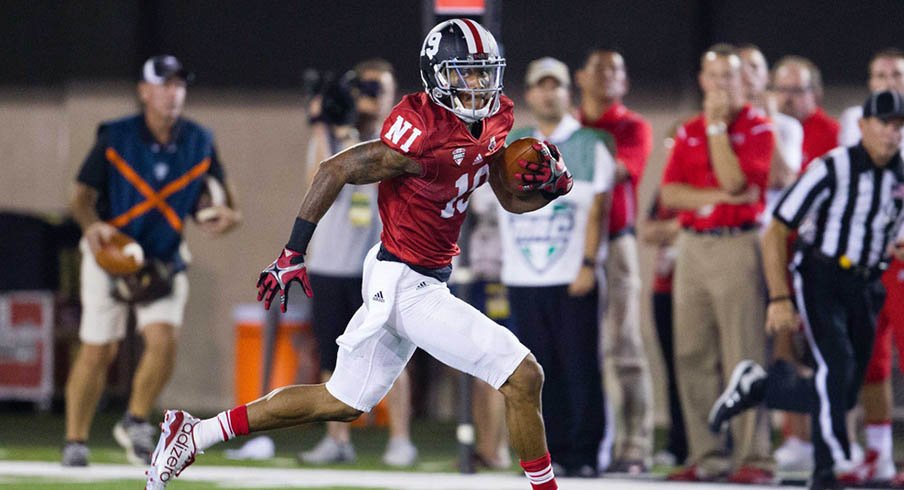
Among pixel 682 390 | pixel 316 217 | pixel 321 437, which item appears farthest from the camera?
pixel 321 437

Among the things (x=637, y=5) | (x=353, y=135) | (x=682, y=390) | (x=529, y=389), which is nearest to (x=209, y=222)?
(x=353, y=135)

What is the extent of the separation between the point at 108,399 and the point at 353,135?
3574 mm

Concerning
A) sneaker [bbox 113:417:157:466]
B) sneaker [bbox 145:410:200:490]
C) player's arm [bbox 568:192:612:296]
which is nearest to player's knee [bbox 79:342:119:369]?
sneaker [bbox 113:417:157:466]

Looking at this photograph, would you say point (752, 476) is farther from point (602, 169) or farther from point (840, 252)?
point (602, 169)

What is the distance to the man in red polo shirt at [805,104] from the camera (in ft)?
26.8

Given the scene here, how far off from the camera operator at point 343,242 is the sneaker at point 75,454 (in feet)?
3.50

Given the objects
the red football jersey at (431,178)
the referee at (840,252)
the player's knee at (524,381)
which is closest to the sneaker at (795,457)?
the referee at (840,252)

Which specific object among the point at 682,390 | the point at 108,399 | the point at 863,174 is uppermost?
the point at 863,174

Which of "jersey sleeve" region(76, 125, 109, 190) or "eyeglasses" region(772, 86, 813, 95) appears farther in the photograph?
"eyeglasses" region(772, 86, 813, 95)

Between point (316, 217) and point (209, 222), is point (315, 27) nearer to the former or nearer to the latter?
point (209, 222)

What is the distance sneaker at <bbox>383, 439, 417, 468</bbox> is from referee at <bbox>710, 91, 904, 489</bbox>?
1962 mm

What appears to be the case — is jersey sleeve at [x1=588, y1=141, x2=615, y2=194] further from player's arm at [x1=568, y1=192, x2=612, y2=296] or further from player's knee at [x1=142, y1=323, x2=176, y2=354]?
player's knee at [x1=142, y1=323, x2=176, y2=354]

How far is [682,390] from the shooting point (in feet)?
24.3

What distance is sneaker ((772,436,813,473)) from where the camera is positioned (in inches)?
306
